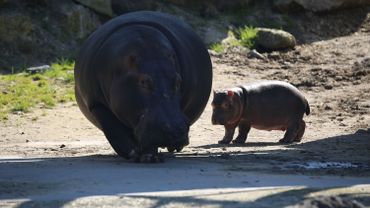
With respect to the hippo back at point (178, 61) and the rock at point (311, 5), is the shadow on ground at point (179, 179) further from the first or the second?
the rock at point (311, 5)

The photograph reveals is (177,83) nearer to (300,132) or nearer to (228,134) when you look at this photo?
(228,134)

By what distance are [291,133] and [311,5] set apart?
8.49 metres

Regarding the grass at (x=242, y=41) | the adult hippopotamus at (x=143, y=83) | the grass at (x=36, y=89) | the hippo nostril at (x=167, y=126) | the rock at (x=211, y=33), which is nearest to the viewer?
the hippo nostril at (x=167, y=126)

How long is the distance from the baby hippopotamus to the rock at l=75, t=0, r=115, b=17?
262 inches

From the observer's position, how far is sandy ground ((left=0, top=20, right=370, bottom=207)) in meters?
5.68

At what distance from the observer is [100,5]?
53.4 ft

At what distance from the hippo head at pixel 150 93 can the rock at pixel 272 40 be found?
8576 mm

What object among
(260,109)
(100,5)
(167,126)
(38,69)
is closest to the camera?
(167,126)

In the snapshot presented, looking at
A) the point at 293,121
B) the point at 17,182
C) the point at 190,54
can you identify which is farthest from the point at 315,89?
the point at 17,182

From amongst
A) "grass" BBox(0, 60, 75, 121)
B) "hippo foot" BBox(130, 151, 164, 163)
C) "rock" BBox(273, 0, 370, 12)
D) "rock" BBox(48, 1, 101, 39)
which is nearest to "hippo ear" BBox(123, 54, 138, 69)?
"hippo foot" BBox(130, 151, 164, 163)

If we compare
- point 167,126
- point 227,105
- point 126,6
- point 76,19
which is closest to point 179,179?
point 167,126

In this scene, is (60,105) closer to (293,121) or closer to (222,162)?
(293,121)

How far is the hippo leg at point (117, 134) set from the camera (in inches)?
308

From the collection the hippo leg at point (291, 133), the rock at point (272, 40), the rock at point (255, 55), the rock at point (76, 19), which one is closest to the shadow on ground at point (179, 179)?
the hippo leg at point (291, 133)
